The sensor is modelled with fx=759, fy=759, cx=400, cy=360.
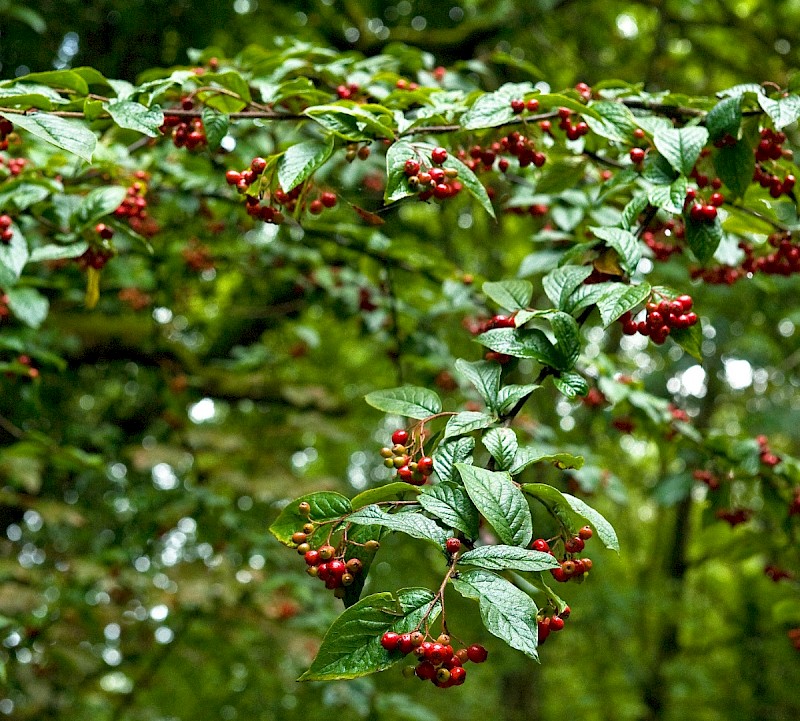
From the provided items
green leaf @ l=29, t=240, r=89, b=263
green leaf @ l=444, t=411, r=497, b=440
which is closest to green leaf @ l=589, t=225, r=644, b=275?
green leaf @ l=444, t=411, r=497, b=440

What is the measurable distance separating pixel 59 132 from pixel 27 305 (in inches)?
37.6

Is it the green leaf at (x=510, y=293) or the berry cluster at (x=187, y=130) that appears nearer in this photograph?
the green leaf at (x=510, y=293)

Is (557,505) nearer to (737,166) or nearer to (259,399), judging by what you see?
(737,166)

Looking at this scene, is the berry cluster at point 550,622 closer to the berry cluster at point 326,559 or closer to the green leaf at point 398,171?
the berry cluster at point 326,559

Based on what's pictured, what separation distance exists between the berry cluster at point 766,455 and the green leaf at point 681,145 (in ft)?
3.26

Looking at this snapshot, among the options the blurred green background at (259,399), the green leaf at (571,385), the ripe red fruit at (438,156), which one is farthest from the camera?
the blurred green background at (259,399)

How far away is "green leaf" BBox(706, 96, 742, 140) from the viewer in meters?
1.56

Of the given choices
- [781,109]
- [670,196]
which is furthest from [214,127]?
[781,109]

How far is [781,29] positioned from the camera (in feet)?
16.9

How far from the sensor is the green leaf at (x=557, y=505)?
1.16m

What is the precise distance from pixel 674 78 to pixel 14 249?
5152mm

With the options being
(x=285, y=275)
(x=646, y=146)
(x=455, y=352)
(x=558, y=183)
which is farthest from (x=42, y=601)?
(x=646, y=146)

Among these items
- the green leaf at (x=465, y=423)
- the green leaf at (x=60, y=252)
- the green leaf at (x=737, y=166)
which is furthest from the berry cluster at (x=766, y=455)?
the green leaf at (x=60, y=252)

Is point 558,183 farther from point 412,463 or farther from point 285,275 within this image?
point 285,275
